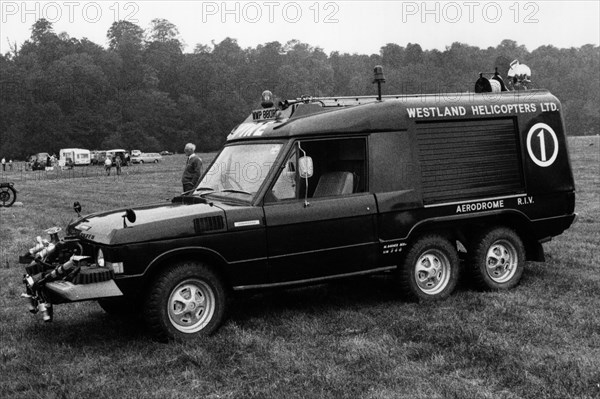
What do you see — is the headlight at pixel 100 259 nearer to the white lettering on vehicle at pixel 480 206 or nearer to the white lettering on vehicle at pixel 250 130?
the white lettering on vehicle at pixel 250 130

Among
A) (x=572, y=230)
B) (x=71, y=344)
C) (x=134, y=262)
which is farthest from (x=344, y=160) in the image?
(x=572, y=230)

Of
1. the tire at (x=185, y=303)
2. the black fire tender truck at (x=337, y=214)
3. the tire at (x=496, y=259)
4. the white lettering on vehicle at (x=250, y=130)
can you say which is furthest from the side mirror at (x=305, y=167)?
the tire at (x=496, y=259)

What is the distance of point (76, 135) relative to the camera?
94.2 meters

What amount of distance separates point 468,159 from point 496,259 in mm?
1272

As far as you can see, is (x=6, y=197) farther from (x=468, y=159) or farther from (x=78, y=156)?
(x=78, y=156)

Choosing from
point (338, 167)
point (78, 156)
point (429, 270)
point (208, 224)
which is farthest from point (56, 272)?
point (78, 156)

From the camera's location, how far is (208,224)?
246 inches

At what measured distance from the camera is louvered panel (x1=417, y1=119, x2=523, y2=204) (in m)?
7.48

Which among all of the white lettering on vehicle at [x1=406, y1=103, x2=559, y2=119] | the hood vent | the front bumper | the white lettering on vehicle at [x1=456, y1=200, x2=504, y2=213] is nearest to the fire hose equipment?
the front bumper

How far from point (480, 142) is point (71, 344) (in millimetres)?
5040

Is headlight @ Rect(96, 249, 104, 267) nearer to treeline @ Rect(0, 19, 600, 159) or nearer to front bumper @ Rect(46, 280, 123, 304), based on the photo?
front bumper @ Rect(46, 280, 123, 304)

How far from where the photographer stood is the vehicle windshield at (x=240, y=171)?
6.79m

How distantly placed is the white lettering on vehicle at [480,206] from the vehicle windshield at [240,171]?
230cm

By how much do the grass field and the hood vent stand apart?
1027 mm
